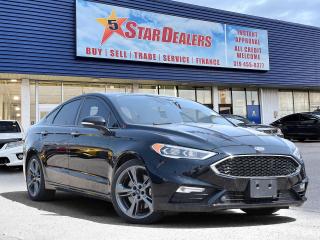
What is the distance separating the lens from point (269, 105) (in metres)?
34.2

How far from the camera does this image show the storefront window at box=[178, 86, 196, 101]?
29906 mm

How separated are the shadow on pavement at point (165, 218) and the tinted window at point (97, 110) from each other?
44.7 inches

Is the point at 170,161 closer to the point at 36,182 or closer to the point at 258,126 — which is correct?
the point at 36,182

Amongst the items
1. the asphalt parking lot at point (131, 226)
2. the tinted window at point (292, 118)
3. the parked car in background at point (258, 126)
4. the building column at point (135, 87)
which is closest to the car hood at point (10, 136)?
the asphalt parking lot at point (131, 226)

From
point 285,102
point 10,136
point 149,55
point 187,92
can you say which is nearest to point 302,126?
point 187,92

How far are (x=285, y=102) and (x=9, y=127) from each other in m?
24.5

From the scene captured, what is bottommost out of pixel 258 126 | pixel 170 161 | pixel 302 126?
pixel 170 161

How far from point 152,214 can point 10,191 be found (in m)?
4.46

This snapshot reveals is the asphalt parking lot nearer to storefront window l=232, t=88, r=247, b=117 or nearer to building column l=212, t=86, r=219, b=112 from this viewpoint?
building column l=212, t=86, r=219, b=112

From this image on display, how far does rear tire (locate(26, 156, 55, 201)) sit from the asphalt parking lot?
0.16 metres

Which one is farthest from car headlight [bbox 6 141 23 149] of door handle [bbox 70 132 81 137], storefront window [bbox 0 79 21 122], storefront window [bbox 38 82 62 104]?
storefront window [bbox 38 82 62 104]

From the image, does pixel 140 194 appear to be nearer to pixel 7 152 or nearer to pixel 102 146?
pixel 102 146

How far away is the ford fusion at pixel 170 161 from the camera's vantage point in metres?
5.37

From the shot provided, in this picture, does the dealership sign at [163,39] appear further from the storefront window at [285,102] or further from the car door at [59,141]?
the car door at [59,141]
